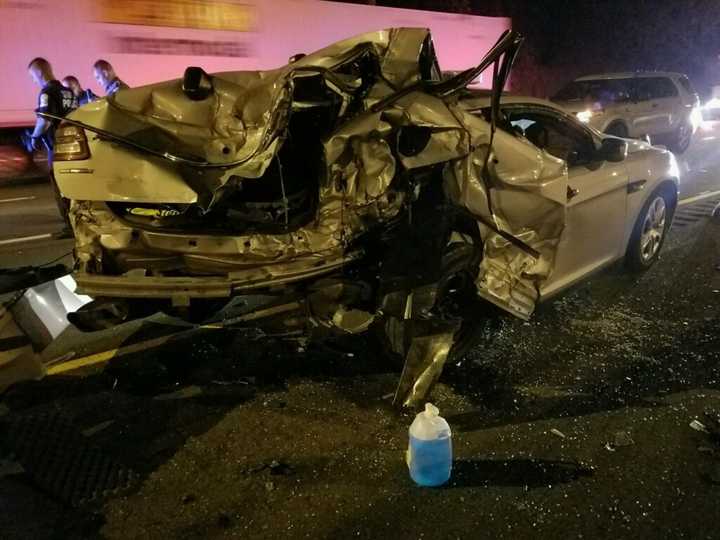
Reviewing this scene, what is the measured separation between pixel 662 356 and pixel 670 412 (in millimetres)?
739

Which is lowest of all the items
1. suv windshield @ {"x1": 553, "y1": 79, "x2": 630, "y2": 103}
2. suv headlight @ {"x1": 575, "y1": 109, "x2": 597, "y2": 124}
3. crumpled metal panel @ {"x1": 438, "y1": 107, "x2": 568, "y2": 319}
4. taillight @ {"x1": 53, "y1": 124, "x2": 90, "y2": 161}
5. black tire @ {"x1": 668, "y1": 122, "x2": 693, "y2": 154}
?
black tire @ {"x1": 668, "y1": 122, "x2": 693, "y2": 154}

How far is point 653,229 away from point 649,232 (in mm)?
89

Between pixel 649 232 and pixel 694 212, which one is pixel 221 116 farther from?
pixel 694 212

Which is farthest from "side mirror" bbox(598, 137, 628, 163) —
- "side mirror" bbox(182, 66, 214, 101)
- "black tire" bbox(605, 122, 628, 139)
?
"black tire" bbox(605, 122, 628, 139)

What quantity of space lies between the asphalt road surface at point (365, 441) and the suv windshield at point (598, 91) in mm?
8525

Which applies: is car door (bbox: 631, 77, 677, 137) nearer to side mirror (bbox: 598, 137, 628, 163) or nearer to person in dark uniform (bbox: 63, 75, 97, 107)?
side mirror (bbox: 598, 137, 628, 163)

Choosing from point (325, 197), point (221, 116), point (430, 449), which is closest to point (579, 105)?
point (325, 197)

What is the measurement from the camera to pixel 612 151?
4328mm

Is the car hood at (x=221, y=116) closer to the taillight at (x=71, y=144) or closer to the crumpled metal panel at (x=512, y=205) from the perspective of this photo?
the taillight at (x=71, y=144)

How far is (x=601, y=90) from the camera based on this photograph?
39.4ft

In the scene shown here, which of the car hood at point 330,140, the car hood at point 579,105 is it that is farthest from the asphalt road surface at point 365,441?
the car hood at point 579,105

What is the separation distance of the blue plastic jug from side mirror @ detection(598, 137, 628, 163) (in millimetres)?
2671

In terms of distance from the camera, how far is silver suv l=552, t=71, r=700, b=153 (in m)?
11.4

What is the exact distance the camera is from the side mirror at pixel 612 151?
4.32 meters
